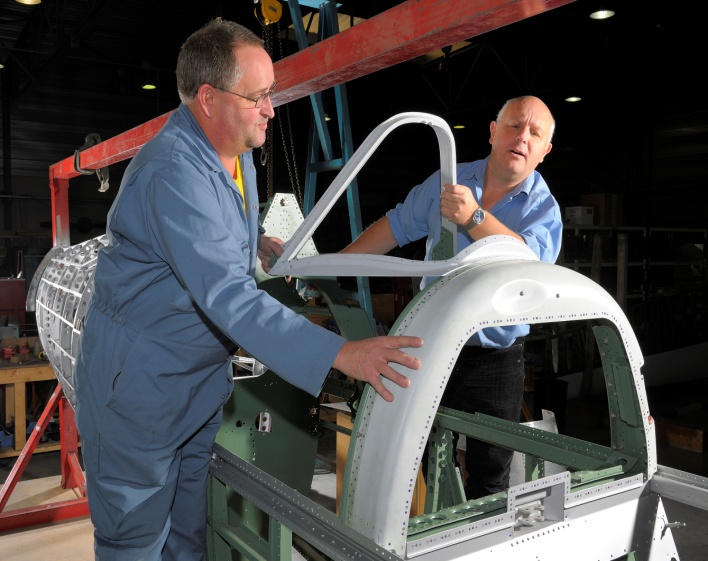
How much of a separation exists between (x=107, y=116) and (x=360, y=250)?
572 inches

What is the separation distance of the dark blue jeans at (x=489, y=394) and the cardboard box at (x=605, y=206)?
751 centimetres

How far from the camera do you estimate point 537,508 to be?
1.63m

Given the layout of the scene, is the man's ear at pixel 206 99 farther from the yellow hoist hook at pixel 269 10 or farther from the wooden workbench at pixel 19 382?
the wooden workbench at pixel 19 382

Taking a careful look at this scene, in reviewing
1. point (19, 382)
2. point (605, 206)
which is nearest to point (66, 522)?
point (19, 382)

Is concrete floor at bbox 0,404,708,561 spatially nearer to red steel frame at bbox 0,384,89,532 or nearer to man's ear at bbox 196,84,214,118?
red steel frame at bbox 0,384,89,532

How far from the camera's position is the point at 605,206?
9.46 meters

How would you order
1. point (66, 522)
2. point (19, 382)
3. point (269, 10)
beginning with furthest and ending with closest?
point (19, 382) → point (269, 10) → point (66, 522)

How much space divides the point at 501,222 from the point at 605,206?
25.6ft

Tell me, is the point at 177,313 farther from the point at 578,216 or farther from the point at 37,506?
the point at 578,216

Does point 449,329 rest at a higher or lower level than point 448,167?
lower

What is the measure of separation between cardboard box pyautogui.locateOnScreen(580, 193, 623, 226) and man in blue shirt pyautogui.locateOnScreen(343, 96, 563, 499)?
291 inches

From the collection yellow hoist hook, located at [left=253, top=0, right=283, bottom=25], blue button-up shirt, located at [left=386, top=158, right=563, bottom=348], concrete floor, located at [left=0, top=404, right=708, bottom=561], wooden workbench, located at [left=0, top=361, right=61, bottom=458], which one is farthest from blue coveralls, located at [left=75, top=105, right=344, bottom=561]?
wooden workbench, located at [left=0, top=361, right=61, bottom=458]

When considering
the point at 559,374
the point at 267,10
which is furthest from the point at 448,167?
the point at 559,374

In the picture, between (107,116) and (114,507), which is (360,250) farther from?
(107,116)
